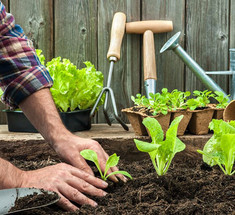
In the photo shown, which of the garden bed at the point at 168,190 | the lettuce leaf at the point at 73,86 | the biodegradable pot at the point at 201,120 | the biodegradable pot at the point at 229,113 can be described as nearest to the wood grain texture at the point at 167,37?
the lettuce leaf at the point at 73,86

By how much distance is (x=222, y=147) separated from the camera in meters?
0.82

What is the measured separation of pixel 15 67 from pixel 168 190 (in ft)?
2.07

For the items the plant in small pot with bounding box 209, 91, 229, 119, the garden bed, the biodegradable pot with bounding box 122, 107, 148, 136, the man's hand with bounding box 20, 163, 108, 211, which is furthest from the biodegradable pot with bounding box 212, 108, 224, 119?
the man's hand with bounding box 20, 163, 108, 211

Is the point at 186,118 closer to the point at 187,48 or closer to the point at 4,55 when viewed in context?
the point at 187,48

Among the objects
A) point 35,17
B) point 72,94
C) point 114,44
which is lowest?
point 72,94

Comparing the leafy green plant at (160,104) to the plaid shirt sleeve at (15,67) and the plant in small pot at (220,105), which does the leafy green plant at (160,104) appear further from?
the plaid shirt sleeve at (15,67)

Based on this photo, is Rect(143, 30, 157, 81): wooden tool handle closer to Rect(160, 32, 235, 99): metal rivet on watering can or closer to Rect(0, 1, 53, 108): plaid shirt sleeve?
Rect(160, 32, 235, 99): metal rivet on watering can

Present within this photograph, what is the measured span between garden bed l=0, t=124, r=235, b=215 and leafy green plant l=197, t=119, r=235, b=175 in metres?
0.03

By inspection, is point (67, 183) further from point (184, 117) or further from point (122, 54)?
point (122, 54)

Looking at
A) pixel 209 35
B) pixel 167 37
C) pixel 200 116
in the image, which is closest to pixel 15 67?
pixel 200 116

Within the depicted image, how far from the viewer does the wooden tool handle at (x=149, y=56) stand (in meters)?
1.70

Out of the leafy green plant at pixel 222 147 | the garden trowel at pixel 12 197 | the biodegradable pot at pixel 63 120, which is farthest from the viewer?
the biodegradable pot at pixel 63 120

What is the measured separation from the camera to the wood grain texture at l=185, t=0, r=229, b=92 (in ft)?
6.18

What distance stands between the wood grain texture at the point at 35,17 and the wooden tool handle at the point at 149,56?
519 millimetres
